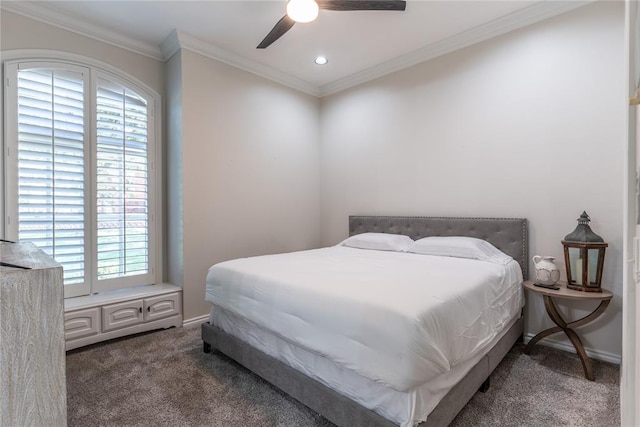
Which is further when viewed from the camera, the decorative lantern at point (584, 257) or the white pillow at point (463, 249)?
the white pillow at point (463, 249)

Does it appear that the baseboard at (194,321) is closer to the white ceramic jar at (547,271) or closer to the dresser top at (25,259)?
the dresser top at (25,259)

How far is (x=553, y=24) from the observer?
2691 mm

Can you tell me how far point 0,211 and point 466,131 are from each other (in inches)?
165

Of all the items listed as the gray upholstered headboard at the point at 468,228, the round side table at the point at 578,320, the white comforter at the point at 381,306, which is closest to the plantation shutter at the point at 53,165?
the white comforter at the point at 381,306

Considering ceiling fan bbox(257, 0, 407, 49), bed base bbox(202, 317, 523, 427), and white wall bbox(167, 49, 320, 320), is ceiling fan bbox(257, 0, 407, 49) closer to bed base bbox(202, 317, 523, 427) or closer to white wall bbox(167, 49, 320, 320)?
white wall bbox(167, 49, 320, 320)

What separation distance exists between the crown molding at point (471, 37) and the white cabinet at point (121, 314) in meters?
3.39

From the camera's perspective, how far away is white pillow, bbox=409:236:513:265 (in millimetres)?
2684

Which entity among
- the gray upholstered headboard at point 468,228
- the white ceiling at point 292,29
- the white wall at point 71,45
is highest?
the white ceiling at point 292,29

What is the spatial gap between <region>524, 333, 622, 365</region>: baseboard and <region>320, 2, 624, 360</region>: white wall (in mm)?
15

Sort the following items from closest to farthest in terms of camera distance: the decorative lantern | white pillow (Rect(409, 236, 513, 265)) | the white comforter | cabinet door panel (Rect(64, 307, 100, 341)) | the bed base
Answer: the white comforter, the bed base, the decorative lantern, cabinet door panel (Rect(64, 307, 100, 341)), white pillow (Rect(409, 236, 513, 265))

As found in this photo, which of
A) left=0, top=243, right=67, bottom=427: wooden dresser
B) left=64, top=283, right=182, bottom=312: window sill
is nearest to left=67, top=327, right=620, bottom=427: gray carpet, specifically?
left=64, top=283, right=182, bottom=312: window sill

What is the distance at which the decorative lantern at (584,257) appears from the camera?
228 centimetres

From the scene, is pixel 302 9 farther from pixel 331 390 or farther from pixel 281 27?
pixel 331 390

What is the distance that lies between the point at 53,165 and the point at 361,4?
9.45 ft
